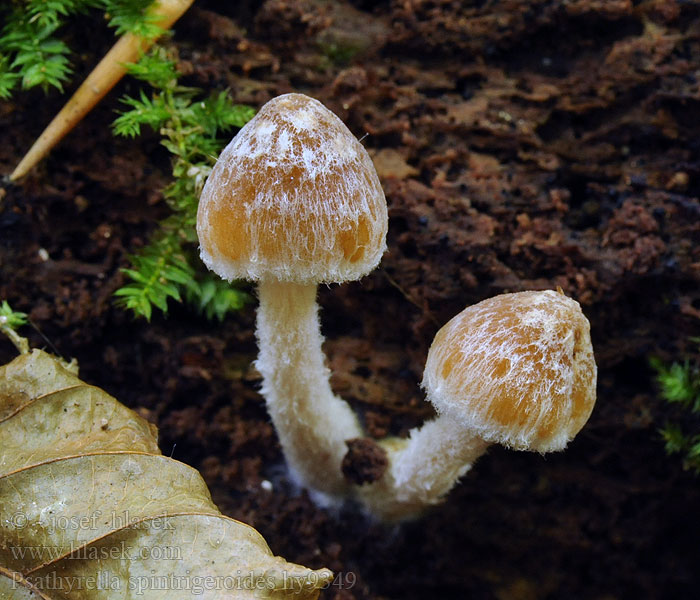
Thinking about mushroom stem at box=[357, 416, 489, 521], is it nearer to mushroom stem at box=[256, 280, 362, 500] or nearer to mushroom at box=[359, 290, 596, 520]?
mushroom stem at box=[256, 280, 362, 500]

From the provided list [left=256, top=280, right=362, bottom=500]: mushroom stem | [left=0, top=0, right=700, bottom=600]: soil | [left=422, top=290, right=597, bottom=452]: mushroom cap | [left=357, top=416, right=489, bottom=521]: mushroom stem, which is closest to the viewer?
[left=422, top=290, right=597, bottom=452]: mushroom cap

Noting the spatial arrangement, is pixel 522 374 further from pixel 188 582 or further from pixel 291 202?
pixel 188 582

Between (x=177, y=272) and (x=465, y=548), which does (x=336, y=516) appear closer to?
(x=465, y=548)

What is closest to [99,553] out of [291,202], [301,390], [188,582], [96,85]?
[188,582]

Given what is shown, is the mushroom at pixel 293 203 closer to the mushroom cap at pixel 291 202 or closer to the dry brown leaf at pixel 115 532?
the mushroom cap at pixel 291 202

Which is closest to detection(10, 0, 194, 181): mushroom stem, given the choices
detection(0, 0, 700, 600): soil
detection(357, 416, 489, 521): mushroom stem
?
detection(0, 0, 700, 600): soil

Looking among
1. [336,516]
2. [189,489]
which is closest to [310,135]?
[189,489]
